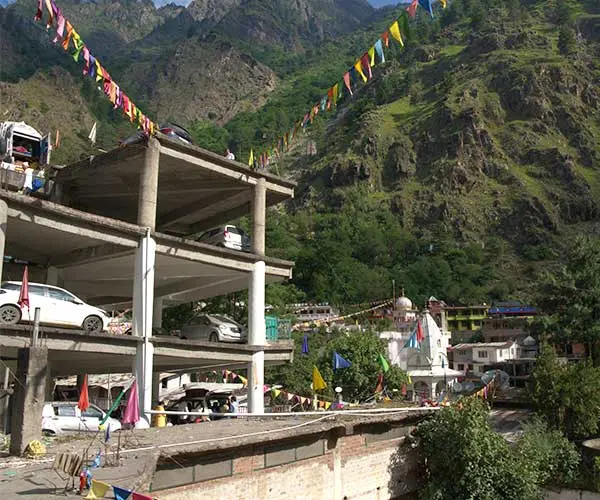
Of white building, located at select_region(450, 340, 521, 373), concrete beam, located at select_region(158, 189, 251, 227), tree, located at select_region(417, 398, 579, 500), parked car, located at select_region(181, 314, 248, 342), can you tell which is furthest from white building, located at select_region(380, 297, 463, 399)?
tree, located at select_region(417, 398, 579, 500)

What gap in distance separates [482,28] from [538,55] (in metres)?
32.4

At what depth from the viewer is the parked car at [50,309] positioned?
1697 centimetres

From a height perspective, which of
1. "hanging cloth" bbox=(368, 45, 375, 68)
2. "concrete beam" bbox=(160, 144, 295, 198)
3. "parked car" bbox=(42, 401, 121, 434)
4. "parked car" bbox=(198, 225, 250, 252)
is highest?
"hanging cloth" bbox=(368, 45, 375, 68)

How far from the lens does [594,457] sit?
24984 mm

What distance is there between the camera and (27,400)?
1248 cm

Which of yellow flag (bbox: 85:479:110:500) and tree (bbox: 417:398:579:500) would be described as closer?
yellow flag (bbox: 85:479:110:500)

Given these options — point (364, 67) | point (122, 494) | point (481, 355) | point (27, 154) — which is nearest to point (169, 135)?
point (27, 154)

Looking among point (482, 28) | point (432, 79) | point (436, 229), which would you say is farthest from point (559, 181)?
point (482, 28)

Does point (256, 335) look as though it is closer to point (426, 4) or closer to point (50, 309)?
point (50, 309)

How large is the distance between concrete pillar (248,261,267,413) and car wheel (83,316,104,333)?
661cm

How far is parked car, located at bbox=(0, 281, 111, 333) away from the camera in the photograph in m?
17.0

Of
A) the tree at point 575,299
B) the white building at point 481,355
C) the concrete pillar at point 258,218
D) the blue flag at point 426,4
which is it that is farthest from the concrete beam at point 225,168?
the white building at point 481,355

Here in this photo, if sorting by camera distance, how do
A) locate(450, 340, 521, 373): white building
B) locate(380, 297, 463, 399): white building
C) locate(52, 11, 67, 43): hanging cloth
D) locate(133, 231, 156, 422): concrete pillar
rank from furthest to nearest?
locate(450, 340, 521, 373): white building, locate(380, 297, 463, 399): white building, locate(133, 231, 156, 422): concrete pillar, locate(52, 11, 67, 43): hanging cloth

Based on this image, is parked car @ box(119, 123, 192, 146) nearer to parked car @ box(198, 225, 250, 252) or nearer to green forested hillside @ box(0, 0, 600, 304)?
parked car @ box(198, 225, 250, 252)
